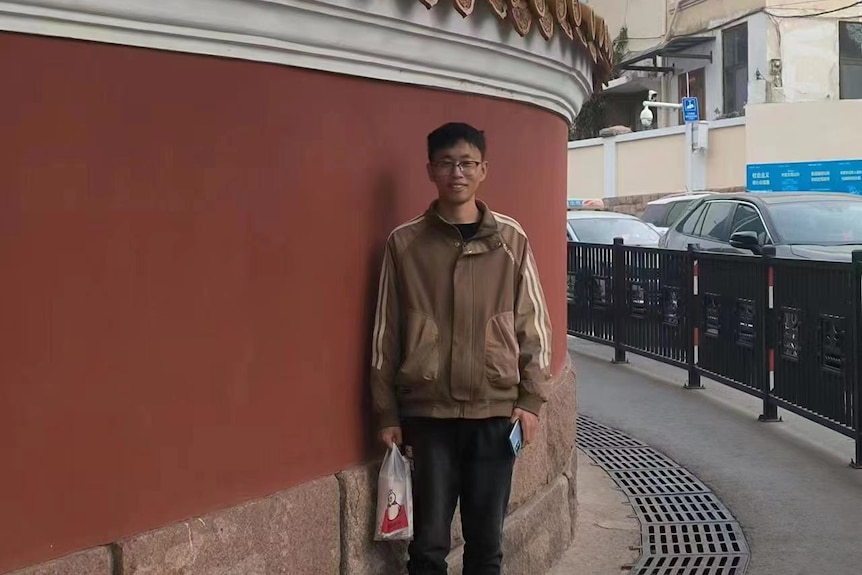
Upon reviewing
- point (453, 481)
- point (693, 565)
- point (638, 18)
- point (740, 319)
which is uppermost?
point (638, 18)

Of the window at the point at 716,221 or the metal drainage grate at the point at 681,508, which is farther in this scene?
the window at the point at 716,221

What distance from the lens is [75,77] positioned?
→ 100 inches

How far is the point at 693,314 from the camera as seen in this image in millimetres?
8898

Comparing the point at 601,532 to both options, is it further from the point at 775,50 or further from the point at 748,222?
the point at 775,50

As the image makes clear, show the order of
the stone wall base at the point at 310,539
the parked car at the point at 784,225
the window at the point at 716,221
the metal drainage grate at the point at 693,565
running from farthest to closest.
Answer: the window at the point at 716,221
the parked car at the point at 784,225
the metal drainage grate at the point at 693,565
the stone wall base at the point at 310,539

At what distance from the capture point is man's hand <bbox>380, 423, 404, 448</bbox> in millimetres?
3414

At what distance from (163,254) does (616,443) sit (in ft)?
16.6

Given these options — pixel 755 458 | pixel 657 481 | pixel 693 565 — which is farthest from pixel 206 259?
pixel 755 458

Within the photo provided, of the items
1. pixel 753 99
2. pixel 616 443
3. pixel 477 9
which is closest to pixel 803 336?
pixel 616 443

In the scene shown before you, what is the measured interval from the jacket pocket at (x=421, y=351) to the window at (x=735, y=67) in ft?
85.8

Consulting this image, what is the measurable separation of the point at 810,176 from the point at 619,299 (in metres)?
14.2

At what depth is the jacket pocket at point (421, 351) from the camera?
333cm

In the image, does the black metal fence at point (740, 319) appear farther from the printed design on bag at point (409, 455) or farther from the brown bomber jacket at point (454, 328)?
the printed design on bag at point (409, 455)

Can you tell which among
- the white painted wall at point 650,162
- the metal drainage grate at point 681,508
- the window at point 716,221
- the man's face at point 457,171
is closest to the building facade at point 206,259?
the man's face at point 457,171
